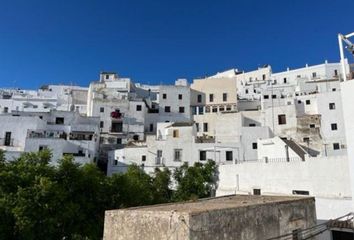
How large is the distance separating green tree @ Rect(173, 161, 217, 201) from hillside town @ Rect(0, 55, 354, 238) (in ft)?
2.60

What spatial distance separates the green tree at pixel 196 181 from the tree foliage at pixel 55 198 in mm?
8087

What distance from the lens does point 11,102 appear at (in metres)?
45.3

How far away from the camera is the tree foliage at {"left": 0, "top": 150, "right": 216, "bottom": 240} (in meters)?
12.8

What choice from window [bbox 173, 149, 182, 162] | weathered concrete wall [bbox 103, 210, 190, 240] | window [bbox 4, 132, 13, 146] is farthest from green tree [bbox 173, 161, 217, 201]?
window [bbox 4, 132, 13, 146]

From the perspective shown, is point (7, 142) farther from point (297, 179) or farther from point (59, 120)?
point (297, 179)

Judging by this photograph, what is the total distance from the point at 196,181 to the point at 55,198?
48.0 ft

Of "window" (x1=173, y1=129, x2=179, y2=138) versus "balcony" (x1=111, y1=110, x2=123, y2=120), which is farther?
"balcony" (x1=111, y1=110, x2=123, y2=120)

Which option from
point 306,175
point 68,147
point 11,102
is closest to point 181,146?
point 68,147

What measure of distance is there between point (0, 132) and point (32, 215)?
892 inches

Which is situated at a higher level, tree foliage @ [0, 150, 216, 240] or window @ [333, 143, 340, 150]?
window @ [333, 143, 340, 150]

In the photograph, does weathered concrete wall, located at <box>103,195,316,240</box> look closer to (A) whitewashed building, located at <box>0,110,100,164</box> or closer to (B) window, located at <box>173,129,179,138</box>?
(B) window, located at <box>173,129,179,138</box>

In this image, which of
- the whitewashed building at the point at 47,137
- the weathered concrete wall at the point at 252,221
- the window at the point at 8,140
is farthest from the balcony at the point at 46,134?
the weathered concrete wall at the point at 252,221

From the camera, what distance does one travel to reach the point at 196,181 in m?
26.0

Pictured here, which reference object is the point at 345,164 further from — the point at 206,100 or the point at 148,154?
the point at 206,100
